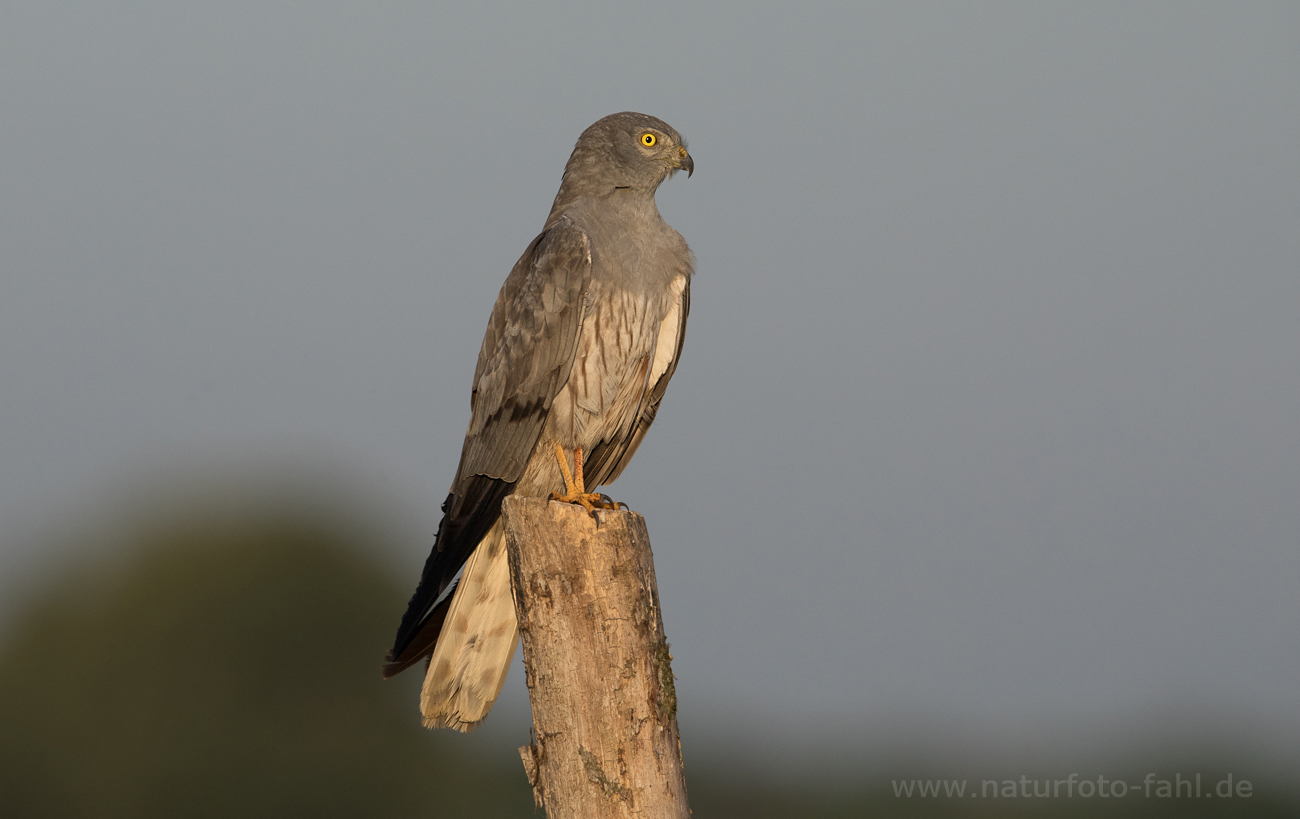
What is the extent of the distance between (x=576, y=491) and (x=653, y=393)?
35.7 inches

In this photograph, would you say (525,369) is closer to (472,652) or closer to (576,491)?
(576,491)

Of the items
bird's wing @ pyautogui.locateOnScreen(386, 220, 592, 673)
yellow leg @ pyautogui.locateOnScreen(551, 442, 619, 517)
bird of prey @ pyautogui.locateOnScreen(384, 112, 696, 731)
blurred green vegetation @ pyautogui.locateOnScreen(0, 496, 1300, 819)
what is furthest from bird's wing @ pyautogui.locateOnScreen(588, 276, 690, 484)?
blurred green vegetation @ pyautogui.locateOnScreen(0, 496, 1300, 819)

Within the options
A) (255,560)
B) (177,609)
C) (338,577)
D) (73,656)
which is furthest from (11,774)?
(338,577)

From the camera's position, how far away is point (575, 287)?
5.29 meters

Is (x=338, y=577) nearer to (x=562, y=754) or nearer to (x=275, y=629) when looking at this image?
(x=275, y=629)

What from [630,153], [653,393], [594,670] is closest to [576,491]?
[653,393]

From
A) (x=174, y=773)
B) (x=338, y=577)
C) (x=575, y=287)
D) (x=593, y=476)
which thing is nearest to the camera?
(x=575, y=287)

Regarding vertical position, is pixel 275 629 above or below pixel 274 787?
above

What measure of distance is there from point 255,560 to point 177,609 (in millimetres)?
2249

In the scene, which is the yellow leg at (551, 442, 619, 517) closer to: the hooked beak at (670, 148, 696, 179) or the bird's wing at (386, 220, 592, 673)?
the bird's wing at (386, 220, 592, 673)

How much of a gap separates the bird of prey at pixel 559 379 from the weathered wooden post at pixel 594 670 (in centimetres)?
66

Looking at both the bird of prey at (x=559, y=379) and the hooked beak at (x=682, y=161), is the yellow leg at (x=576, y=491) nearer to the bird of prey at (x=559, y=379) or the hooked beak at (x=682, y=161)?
the bird of prey at (x=559, y=379)

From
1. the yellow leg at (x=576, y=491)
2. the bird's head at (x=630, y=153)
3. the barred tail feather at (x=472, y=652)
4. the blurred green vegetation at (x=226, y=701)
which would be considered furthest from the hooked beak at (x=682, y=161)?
the blurred green vegetation at (x=226, y=701)

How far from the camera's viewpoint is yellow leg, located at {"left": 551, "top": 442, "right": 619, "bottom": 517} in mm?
4957
